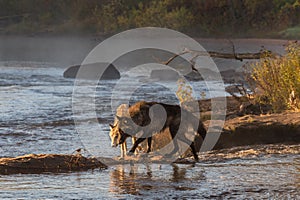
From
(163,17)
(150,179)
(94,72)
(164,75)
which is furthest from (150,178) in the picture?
(163,17)

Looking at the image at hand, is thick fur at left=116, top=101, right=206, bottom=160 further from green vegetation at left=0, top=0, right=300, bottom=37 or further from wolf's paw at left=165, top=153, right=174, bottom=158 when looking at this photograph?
green vegetation at left=0, top=0, right=300, bottom=37

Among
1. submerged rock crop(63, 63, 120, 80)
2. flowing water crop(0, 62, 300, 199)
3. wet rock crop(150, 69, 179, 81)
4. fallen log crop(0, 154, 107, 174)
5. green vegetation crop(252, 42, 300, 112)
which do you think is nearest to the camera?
flowing water crop(0, 62, 300, 199)

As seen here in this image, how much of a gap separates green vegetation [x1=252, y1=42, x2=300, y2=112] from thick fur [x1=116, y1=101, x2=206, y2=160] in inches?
117

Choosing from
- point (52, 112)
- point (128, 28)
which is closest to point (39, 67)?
point (52, 112)

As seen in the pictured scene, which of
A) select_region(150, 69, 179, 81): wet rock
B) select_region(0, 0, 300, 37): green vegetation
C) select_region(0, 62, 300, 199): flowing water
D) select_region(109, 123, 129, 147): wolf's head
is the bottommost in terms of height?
select_region(0, 62, 300, 199): flowing water

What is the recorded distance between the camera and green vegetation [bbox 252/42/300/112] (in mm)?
14000

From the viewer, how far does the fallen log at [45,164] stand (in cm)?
1005

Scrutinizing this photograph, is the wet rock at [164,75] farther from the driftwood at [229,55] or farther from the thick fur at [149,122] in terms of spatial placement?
the thick fur at [149,122]

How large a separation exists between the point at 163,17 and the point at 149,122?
4393cm

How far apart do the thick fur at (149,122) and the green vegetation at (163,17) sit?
33003 mm

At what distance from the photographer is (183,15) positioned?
54188 millimetres

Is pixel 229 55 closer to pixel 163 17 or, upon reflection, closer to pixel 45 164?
pixel 45 164

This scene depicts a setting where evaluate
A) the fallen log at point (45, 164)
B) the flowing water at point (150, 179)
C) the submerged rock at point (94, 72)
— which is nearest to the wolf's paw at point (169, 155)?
the flowing water at point (150, 179)

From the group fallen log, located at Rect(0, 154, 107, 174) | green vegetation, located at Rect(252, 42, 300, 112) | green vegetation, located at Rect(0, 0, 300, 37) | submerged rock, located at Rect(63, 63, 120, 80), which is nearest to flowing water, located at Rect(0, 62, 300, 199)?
fallen log, located at Rect(0, 154, 107, 174)
